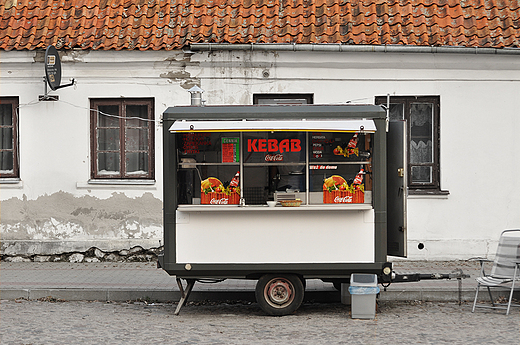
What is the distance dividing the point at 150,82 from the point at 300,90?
2889 millimetres

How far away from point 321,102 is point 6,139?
6.24m

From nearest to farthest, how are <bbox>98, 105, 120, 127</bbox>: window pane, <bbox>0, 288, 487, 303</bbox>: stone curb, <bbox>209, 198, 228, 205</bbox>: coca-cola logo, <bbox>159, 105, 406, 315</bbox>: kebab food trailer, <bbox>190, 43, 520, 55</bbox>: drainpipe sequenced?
<bbox>159, 105, 406, 315</bbox>: kebab food trailer
<bbox>209, 198, 228, 205</bbox>: coca-cola logo
<bbox>0, 288, 487, 303</bbox>: stone curb
<bbox>190, 43, 520, 55</bbox>: drainpipe
<bbox>98, 105, 120, 127</bbox>: window pane

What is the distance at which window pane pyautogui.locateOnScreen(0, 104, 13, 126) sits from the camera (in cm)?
1286

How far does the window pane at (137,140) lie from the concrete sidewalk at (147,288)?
264 cm

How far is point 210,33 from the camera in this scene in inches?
490

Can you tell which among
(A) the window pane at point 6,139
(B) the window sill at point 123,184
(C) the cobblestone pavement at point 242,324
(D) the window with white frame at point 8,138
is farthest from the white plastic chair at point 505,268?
(A) the window pane at point 6,139

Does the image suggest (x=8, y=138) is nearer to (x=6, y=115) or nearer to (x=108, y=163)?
(x=6, y=115)

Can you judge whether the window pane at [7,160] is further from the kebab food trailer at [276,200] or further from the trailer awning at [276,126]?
the trailer awning at [276,126]

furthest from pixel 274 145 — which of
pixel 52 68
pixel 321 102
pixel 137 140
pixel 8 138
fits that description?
pixel 8 138

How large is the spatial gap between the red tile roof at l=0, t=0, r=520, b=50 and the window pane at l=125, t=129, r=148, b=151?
5.32 ft

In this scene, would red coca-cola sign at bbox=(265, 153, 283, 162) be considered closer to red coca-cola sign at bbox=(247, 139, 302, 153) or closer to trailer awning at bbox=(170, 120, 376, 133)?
red coca-cola sign at bbox=(247, 139, 302, 153)

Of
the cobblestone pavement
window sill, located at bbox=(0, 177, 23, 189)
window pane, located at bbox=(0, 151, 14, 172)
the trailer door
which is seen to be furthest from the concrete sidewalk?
window pane, located at bbox=(0, 151, 14, 172)

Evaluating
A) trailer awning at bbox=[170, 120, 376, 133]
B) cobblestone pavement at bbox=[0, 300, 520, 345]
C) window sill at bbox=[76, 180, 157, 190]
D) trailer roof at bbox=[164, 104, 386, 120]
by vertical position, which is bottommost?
cobblestone pavement at bbox=[0, 300, 520, 345]

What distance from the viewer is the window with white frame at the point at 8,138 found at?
12.8 metres
